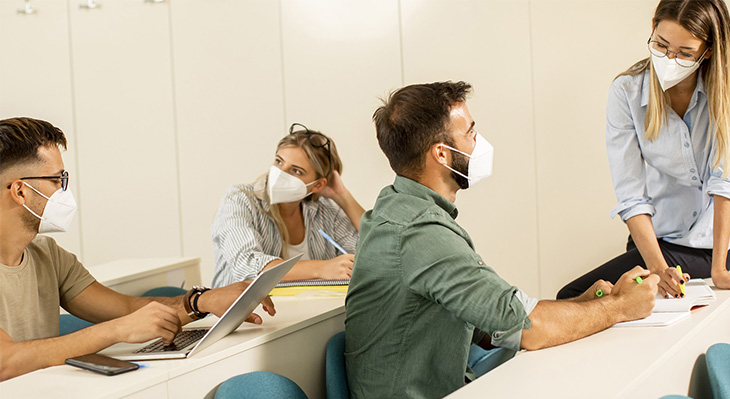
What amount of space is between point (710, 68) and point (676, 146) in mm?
240

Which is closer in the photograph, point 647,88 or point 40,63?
point 647,88

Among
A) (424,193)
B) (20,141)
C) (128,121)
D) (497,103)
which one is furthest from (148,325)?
(128,121)

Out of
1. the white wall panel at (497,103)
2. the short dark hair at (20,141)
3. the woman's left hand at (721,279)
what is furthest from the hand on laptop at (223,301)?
the white wall panel at (497,103)

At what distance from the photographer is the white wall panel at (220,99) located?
4488mm

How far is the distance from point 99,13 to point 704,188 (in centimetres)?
399

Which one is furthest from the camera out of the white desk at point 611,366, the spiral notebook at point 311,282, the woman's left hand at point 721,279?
the spiral notebook at point 311,282

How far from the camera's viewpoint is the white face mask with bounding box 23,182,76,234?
1729 millimetres

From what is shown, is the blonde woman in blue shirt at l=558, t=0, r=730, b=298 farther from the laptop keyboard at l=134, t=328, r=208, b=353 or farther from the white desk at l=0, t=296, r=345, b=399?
the laptop keyboard at l=134, t=328, r=208, b=353

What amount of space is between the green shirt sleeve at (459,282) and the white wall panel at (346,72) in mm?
2822

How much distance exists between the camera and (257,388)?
1402 millimetres

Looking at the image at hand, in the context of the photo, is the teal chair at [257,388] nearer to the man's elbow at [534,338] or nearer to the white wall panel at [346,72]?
the man's elbow at [534,338]

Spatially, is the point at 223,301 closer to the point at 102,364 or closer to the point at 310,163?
the point at 102,364

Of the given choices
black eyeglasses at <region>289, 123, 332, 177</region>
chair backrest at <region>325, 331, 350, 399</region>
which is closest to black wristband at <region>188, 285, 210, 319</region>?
chair backrest at <region>325, 331, 350, 399</region>

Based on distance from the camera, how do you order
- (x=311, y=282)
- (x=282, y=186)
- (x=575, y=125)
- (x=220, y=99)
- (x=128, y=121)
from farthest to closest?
1. (x=128, y=121)
2. (x=220, y=99)
3. (x=575, y=125)
4. (x=282, y=186)
5. (x=311, y=282)
